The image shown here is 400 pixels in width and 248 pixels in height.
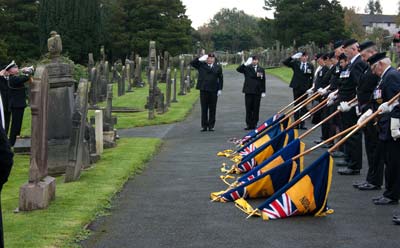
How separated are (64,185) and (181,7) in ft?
158

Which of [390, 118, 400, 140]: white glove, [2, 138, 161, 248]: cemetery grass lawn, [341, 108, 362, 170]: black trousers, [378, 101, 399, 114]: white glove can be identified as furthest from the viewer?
[341, 108, 362, 170]: black trousers

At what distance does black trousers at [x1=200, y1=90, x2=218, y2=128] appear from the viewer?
18109 mm

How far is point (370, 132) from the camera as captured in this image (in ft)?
32.1

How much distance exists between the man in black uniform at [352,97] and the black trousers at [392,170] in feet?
7.42

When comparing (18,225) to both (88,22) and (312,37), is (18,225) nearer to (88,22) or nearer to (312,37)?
(88,22)

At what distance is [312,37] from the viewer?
2445 inches

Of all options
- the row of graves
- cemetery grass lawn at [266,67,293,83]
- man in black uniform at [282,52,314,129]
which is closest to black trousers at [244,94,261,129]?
man in black uniform at [282,52,314,129]

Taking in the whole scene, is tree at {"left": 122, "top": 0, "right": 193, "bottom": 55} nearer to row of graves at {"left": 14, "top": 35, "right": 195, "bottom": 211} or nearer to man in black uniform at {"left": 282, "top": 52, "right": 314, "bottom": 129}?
man in black uniform at {"left": 282, "top": 52, "right": 314, "bottom": 129}

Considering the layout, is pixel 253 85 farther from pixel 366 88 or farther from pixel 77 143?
pixel 77 143

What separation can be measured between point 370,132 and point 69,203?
4502mm

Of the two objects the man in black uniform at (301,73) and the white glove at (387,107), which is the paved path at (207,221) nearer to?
the white glove at (387,107)

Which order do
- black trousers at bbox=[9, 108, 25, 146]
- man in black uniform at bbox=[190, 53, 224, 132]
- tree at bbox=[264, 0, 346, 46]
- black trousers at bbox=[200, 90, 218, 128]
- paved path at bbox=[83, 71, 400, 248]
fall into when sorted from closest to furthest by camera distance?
1. paved path at bbox=[83, 71, 400, 248]
2. black trousers at bbox=[9, 108, 25, 146]
3. black trousers at bbox=[200, 90, 218, 128]
4. man in black uniform at bbox=[190, 53, 224, 132]
5. tree at bbox=[264, 0, 346, 46]

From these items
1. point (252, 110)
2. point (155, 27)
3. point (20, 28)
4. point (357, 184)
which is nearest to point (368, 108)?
point (357, 184)

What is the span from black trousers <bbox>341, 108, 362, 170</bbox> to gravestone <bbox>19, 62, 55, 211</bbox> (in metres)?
4.96
